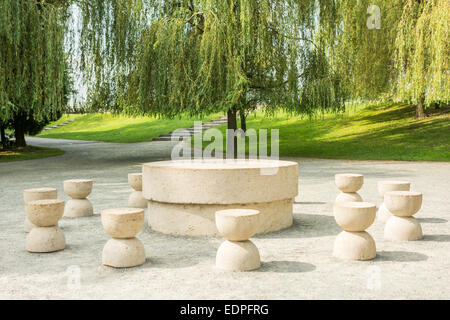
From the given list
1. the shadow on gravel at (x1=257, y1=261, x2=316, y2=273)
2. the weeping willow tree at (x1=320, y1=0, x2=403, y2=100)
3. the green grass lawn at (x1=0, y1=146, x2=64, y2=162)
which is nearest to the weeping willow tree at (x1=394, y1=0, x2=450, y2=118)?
the weeping willow tree at (x1=320, y1=0, x2=403, y2=100)

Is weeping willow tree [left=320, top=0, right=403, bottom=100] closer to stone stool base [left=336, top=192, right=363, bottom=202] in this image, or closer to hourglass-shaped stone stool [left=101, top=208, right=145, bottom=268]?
stone stool base [left=336, top=192, right=363, bottom=202]

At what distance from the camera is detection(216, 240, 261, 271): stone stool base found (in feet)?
15.2

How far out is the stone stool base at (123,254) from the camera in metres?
4.78

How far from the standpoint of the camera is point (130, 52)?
15.6 metres

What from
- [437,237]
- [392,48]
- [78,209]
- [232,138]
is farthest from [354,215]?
[392,48]

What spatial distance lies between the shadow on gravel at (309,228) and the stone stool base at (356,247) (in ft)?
3.72

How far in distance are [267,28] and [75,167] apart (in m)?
7.75

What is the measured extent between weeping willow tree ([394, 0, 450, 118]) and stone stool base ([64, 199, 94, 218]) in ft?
34.7

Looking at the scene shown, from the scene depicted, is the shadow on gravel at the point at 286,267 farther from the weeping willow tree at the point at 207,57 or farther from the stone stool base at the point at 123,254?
the weeping willow tree at the point at 207,57

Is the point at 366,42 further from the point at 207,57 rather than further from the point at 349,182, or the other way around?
the point at 349,182

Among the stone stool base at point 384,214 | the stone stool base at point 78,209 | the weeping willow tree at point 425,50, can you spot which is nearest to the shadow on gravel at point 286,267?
the stone stool base at point 384,214

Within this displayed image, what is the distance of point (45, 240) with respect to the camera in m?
5.43

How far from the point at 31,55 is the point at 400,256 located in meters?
10.9

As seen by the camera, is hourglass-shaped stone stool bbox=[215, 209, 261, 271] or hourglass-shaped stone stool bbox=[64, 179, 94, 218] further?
hourglass-shaped stone stool bbox=[64, 179, 94, 218]
